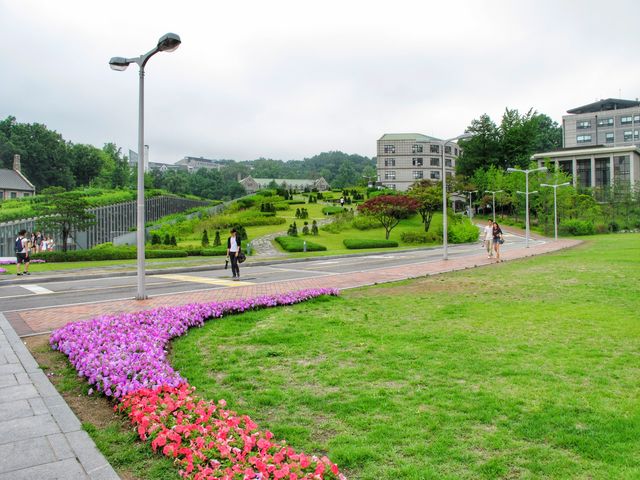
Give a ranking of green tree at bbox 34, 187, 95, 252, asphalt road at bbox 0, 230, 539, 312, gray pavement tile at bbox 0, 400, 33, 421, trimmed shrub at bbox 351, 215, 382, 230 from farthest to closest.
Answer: trimmed shrub at bbox 351, 215, 382, 230
green tree at bbox 34, 187, 95, 252
asphalt road at bbox 0, 230, 539, 312
gray pavement tile at bbox 0, 400, 33, 421

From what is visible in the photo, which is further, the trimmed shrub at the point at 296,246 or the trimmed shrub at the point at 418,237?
the trimmed shrub at the point at 418,237

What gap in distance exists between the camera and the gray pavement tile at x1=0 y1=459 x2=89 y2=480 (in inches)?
125

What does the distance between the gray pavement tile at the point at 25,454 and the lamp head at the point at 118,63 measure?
9407mm

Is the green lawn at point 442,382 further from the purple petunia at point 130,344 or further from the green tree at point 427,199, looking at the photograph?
the green tree at point 427,199

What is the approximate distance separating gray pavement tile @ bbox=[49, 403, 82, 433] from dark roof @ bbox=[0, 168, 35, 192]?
68.6 m

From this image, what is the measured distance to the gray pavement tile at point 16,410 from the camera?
4.22 metres

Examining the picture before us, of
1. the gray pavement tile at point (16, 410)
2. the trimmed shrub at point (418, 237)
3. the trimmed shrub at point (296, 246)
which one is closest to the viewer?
the gray pavement tile at point (16, 410)

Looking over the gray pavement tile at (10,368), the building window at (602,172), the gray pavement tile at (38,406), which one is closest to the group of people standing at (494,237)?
the gray pavement tile at (10,368)

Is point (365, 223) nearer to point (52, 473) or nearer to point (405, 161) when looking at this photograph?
point (52, 473)

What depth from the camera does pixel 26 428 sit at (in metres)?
3.96

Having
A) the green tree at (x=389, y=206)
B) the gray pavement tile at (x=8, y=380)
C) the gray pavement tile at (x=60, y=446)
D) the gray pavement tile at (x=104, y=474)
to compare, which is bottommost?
the gray pavement tile at (x=104, y=474)

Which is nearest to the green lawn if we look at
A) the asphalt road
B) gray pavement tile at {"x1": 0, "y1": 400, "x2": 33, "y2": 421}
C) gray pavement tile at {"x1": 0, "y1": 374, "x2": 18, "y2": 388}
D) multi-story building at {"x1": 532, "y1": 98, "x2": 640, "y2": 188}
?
gray pavement tile at {"x1": 0, "y1": 400, "x2": 33, "y2": 421}

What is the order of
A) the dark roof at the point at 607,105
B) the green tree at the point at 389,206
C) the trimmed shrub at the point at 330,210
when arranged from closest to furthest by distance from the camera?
the green tree at the point at 389,206 < the trimmed shrub at the point at 330,210 < the dark roof at the point at 607,105

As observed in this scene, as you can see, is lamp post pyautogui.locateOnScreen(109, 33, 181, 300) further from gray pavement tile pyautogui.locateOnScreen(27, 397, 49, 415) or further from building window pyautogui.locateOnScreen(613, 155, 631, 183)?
building window pyautogui.locateOnScreen(613, 155, 631, 183)
